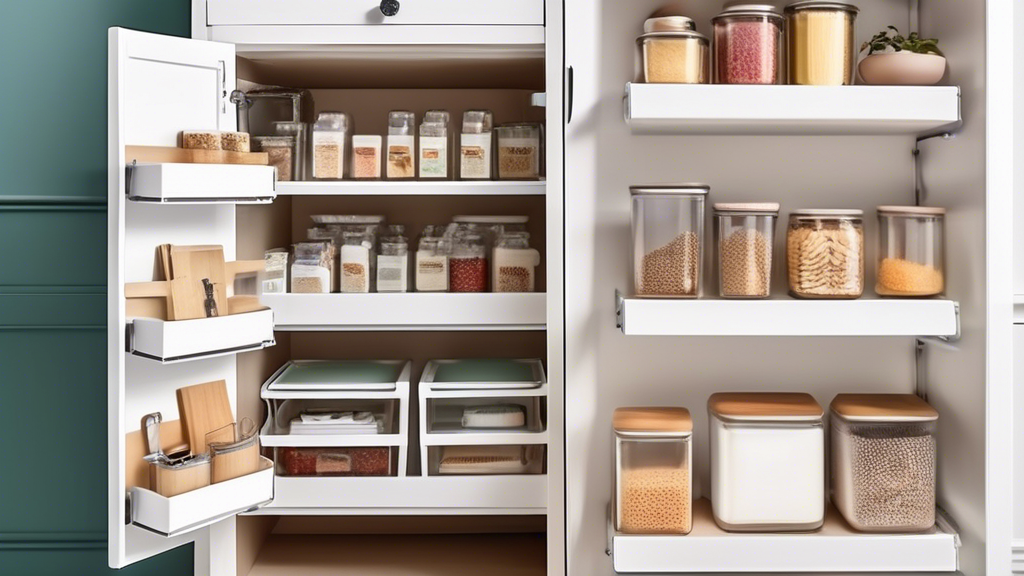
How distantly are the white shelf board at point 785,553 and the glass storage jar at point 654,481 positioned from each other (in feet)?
0.08

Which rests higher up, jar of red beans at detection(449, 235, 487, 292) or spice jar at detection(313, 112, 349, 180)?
spice jar at detection(313, 112, 349, 180)

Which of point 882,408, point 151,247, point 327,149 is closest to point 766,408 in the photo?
point 882,408

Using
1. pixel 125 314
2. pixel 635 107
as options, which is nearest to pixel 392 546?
pixel 125 314

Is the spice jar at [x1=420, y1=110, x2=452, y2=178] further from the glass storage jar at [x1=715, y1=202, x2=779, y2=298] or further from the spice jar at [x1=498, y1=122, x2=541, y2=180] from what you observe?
the glass storage jar at [x1=715, y1=202, x2=779, y2=298]

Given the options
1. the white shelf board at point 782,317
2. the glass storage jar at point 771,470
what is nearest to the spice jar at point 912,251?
the white shelf board at point 782,317

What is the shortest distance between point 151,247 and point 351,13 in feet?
1.80

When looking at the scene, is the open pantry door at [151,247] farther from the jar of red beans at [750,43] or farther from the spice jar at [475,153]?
the jar of red beans at [750,43]

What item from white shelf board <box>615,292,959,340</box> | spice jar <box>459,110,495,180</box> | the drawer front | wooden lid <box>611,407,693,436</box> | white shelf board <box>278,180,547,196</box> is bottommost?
wooden lid <box>611,407,693,436</box>

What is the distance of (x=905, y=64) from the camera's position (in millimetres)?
1347

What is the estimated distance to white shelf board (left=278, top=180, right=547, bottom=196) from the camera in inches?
57.7

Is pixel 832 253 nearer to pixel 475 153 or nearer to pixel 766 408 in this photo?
pixel 766 408

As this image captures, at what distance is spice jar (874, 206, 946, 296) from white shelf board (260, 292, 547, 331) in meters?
0.62

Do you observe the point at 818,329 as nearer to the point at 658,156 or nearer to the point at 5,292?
the point at 658,156

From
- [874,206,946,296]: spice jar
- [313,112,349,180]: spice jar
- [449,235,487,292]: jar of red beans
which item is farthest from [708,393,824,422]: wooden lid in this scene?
[313,112,349,180]: spice jar
